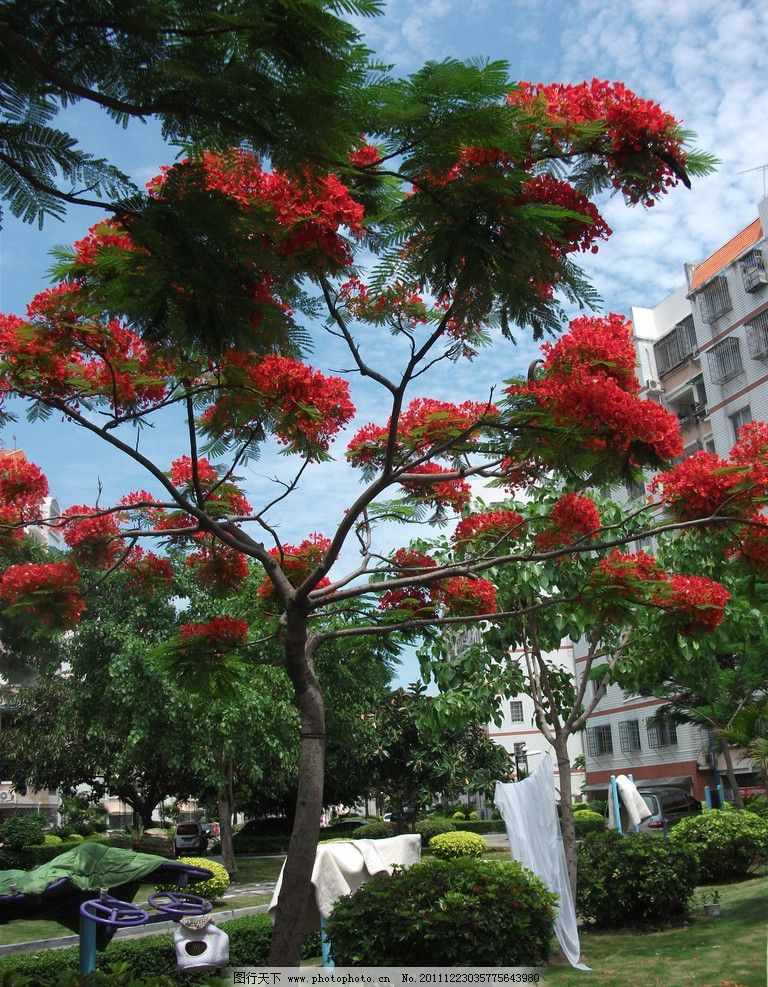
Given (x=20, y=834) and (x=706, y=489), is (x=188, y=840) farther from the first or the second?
(x=706, y=489)

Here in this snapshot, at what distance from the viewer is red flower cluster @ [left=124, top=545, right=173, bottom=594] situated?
31.2ft

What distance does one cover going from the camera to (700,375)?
33.9 m

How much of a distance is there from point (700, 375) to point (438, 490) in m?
27.9

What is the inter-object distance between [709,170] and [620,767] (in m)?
38.9

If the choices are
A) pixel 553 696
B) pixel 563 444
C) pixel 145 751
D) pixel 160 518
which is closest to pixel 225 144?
pixel 563 444

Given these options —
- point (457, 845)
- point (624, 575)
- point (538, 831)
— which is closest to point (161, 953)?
point (538, 831)

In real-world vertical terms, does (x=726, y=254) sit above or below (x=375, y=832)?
above

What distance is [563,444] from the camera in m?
6.61

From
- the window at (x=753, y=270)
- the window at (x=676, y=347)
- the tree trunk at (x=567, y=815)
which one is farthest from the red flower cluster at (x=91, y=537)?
the window at (x=676, y=347)

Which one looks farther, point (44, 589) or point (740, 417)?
point (740, 417)

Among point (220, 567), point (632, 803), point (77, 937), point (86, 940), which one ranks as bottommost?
point (77, 937)

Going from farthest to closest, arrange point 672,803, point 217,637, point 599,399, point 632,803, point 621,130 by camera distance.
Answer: point 672,803 → point 632,803 → point 217,637 → point 599,399 → point 621,130

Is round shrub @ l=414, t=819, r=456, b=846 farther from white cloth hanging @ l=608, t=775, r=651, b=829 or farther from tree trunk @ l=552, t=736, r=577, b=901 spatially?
tree trunk @ l=552, t=736, r=577, b=901

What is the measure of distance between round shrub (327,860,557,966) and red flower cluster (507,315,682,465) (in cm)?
368
